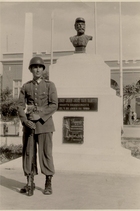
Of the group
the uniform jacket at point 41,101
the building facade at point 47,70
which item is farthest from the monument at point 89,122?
the building facade at point 47,70

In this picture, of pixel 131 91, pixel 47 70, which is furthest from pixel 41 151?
pixel 47 70

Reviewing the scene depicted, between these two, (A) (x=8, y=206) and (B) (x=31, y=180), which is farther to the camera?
(B) (x=31, y=180)

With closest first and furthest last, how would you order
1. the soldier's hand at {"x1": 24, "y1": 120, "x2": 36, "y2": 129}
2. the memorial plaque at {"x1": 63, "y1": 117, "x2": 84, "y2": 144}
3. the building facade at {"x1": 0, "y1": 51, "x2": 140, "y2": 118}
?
1. the soldier's hand at {"x1": 24, "y1": 120, "x2": 36, "y2": 129}
2. the memorial plaque at {"x1": 63, "y1": 117, "x2": 84, "y2": 144}
3. the building facade at {"x1": 0, "y1": 51, "x2": 140, "y2": 118}

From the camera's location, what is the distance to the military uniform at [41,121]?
4004 mm

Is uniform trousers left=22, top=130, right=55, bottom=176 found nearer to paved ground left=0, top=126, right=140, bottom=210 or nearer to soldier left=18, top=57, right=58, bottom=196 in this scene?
soldier left=18, top=57, right=58, bottom=196

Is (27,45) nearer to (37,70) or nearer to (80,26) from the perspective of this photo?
(80,26)

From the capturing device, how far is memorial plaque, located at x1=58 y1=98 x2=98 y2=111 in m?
6.20

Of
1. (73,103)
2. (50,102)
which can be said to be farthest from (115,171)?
(50,102)

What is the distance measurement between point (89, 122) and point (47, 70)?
19.3m

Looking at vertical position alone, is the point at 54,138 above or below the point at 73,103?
below

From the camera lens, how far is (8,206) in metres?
3.58

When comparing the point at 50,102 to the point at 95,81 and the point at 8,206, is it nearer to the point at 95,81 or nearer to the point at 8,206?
the point at 8,206

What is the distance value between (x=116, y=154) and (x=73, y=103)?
55.2 inches

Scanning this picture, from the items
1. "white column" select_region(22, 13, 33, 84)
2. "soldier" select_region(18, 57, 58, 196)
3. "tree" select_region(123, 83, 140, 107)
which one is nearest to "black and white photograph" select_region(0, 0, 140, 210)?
"soldier" select_region(18, 57, 58, 196)
